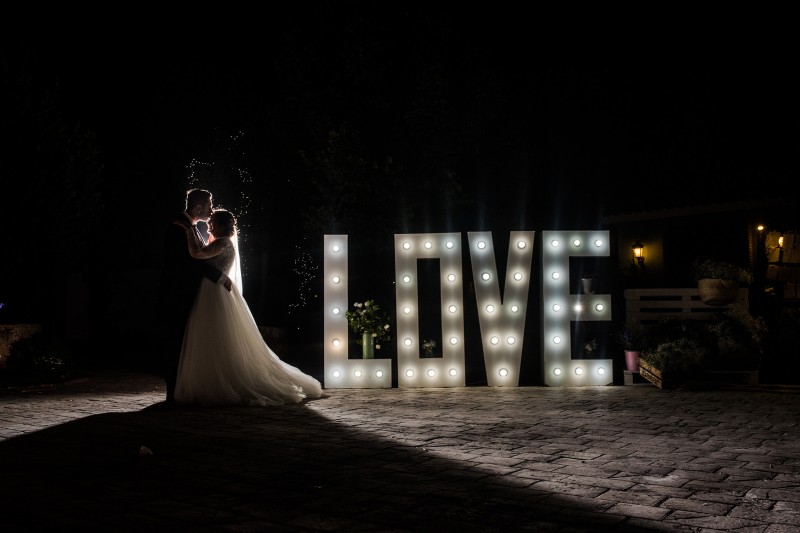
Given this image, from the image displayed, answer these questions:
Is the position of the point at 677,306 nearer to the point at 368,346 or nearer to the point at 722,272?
the point at 722,272

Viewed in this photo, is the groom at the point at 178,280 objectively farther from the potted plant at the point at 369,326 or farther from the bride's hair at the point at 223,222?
the potted plant at the point at 369,326

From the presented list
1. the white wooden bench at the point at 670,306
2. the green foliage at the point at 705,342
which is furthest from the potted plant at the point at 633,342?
the white wooden bench at the point at 670,306

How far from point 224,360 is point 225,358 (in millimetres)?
25

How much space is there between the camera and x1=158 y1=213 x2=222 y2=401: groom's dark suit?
8219 mm

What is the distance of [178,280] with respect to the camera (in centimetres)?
829

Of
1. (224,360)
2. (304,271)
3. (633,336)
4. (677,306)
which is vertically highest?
(304,271)

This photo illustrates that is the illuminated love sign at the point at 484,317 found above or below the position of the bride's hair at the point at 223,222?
below

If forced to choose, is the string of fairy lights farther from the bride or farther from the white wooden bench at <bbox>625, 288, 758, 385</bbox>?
the bride

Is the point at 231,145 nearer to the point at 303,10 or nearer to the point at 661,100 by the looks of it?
the point at 303,10

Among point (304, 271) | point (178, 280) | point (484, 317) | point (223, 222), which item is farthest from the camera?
point (304, 271)

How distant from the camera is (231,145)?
18.6 m

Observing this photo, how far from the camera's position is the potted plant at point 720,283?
1051 cm

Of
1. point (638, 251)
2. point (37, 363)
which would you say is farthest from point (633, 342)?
point (638, 251)

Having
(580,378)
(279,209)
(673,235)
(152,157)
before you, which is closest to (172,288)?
(580,378)
